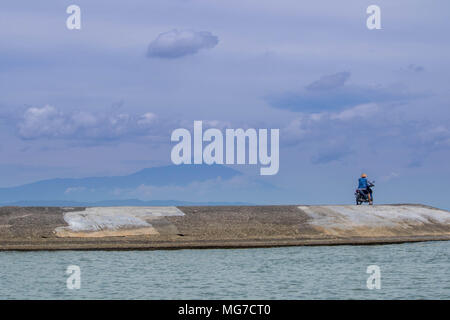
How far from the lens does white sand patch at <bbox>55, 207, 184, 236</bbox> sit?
4062 cm

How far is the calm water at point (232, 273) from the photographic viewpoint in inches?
968

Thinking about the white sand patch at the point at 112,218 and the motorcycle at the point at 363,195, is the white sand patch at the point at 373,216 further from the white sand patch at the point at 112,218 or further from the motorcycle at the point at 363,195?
the white sand patch at the point at 112,218

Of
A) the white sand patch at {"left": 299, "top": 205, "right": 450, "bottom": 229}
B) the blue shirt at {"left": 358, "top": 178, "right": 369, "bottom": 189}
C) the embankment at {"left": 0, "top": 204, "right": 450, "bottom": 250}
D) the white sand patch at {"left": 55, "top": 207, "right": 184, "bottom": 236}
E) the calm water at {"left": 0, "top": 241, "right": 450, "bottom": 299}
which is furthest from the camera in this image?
the blue shirt at {"left": 358, "top": 178, "right": 369, "bottom": 189}

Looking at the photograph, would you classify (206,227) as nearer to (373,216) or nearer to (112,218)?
(112,218)

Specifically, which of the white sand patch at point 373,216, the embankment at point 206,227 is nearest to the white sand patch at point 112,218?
the embankment at point 206,227

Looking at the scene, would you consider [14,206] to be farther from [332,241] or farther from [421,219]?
[421,219]

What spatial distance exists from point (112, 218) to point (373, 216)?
1626 cm

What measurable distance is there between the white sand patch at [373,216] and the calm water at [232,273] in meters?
6.39

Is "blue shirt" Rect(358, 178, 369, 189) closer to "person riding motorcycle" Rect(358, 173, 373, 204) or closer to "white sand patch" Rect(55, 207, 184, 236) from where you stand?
"person riding motorcycle" Rect(358, 173, 373, 204)

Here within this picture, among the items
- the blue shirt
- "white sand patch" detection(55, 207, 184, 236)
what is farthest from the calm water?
the blue shirt

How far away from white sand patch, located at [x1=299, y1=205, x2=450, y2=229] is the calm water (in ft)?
21.0
